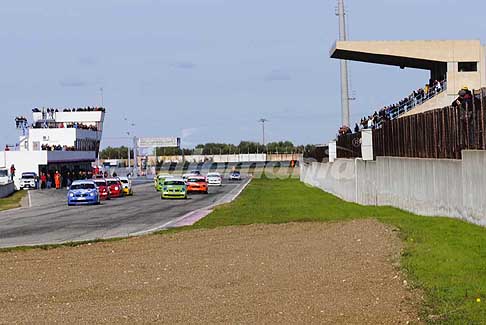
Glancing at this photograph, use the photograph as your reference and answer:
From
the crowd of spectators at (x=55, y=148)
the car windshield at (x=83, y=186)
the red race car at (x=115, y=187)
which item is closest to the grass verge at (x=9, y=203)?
the car windshield at (x=83, y=186)

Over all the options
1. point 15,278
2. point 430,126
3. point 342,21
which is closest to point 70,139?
point 342,21

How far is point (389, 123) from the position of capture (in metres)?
35.3

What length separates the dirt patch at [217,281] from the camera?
1109 cm

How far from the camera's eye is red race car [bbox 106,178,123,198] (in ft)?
216

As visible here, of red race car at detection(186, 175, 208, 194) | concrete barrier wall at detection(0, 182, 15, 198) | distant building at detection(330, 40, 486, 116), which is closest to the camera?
distant building at detection(330, 40, 486, 116)

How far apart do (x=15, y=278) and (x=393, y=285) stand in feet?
20.9

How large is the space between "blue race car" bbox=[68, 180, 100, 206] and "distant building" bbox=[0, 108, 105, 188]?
36.7 m

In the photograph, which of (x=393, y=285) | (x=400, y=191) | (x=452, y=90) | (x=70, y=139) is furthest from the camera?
(x=70, y=139)

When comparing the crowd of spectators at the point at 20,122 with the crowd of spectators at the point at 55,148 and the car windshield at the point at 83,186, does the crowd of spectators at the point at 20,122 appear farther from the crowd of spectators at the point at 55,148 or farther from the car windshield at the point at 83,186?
the car windshield at the point at 83,186

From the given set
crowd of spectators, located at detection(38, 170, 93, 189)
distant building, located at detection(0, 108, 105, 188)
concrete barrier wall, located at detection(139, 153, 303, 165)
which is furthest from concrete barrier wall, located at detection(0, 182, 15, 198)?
concrete barrier wall, located at detection(139, 153, 303, 165)

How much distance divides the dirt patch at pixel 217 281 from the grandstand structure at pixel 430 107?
3.50 metres

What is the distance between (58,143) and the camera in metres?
112

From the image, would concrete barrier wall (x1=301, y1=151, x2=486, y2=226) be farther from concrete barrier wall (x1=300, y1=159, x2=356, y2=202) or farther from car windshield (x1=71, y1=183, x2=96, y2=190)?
car windshield (x1=71, y1=183, x2=96, y2=190)

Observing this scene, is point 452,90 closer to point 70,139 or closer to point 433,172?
point 433,172
